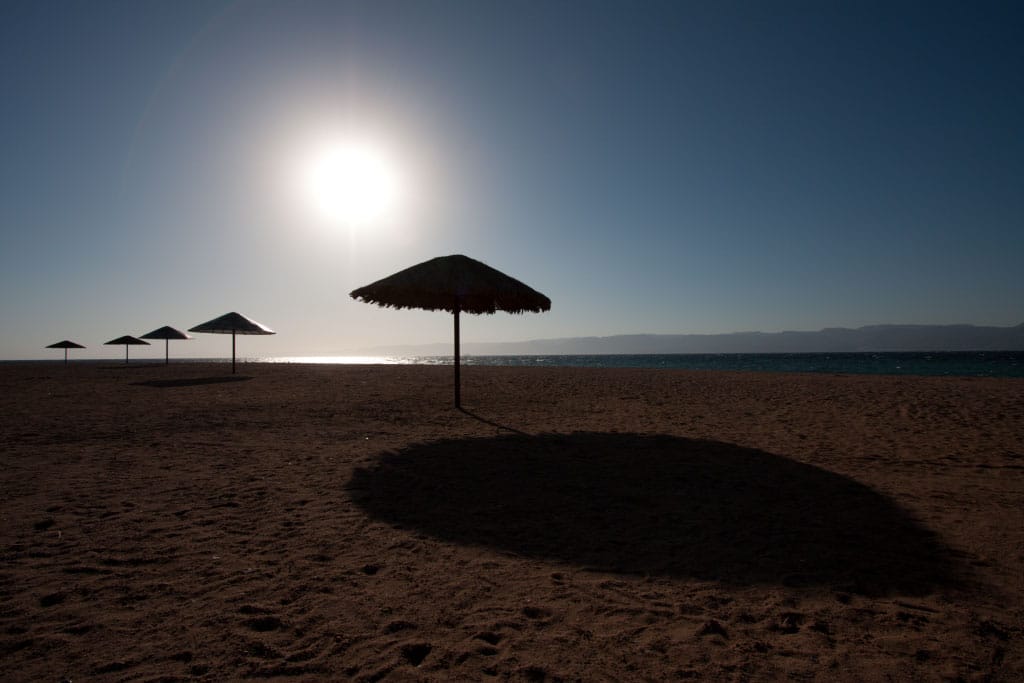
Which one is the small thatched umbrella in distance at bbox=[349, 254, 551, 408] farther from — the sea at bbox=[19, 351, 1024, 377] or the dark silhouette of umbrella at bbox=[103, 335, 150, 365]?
the dark silhouette of umbrella at bbox=[103, 335, 150, 365]

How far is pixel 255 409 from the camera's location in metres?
10.5

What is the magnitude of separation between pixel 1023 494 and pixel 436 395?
11249mm

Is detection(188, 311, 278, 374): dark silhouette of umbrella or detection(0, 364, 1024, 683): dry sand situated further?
detection(188, 311, 278, 374): dark silhouette of umbrella

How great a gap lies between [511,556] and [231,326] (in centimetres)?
2240

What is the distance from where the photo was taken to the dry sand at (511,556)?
2.24 m

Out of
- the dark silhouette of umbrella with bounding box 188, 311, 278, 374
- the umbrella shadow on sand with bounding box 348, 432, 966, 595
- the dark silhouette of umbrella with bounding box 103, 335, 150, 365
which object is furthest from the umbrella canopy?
the dark silhouette of umbrella with bounding box 103, 335, 150, 365

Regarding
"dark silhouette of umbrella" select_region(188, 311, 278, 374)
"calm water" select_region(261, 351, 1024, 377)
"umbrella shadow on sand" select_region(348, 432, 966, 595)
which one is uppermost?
"dark silhouette of umbrella" select_region(188, 311, 278, 374)

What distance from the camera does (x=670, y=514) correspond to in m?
4.19

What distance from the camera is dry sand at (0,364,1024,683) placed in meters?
2.24

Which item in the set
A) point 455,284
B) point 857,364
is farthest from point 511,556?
point 857,364

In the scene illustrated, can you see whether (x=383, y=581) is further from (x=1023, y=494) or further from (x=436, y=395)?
(x=436, y=395)

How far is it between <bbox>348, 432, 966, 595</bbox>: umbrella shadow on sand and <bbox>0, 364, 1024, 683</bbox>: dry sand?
27 millimetres

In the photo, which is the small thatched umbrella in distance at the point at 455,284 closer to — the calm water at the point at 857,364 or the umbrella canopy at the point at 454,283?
the umbrella canopy at the point at 454,283

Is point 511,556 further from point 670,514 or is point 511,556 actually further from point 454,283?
point 454,283
